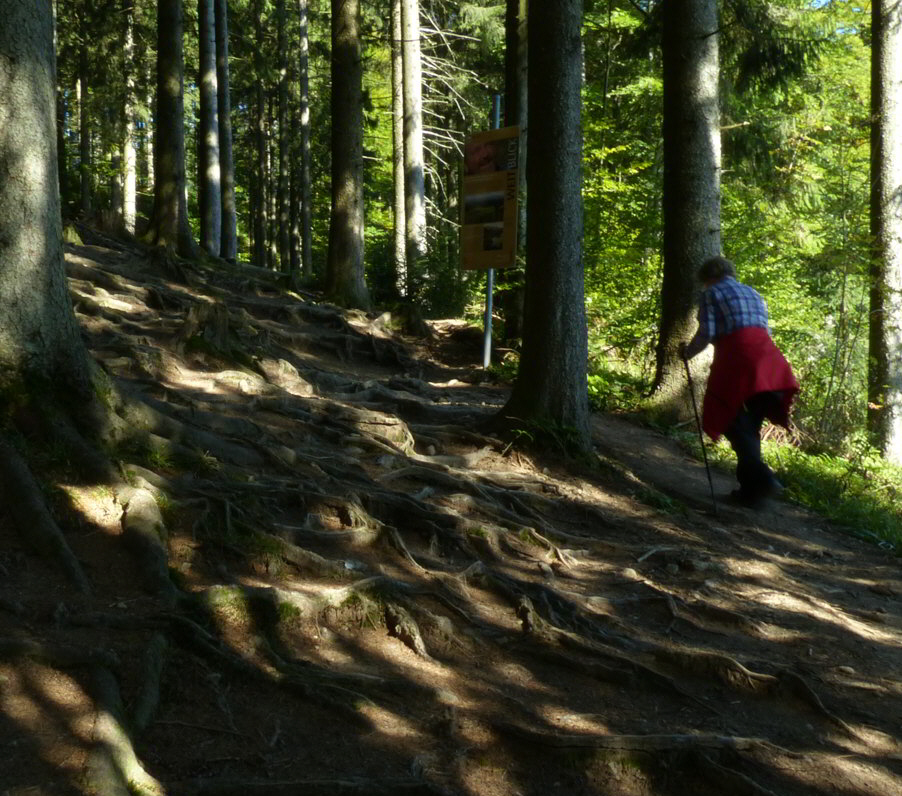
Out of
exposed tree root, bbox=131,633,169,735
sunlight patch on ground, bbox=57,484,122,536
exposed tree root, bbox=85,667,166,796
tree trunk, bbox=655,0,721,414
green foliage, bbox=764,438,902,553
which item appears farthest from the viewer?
tree trunk, bbox=655,0,721,414

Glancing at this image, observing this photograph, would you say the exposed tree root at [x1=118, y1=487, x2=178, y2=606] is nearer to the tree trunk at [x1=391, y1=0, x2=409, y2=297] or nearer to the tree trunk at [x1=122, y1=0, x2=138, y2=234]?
the tree trunk at [x1=391, y1=0, x2=409, y2=297]

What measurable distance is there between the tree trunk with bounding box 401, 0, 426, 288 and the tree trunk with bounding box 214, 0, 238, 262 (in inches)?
187

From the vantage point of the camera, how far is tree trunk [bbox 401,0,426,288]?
20.9m

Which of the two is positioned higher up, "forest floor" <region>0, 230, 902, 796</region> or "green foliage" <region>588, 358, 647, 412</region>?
"green foliage" <region>588, 358, 647, 412</region>

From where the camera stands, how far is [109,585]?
15.5 ft

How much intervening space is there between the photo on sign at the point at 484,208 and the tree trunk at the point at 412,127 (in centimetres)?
714

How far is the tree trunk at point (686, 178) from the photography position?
11086mm

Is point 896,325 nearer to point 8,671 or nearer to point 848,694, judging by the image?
point 848,694

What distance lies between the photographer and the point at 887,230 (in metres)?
13.8

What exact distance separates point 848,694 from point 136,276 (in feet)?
37.4

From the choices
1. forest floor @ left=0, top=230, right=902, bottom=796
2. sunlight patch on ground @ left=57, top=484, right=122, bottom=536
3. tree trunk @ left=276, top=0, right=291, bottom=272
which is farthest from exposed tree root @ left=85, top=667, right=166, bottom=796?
tree trunk @ left=276, top=0, right=291, bottom=272

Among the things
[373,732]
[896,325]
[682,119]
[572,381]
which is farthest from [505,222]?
[373,732]

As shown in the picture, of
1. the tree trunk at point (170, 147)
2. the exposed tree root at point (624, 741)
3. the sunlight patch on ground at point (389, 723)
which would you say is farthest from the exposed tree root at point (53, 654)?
the tree trunk at point (170, 147)

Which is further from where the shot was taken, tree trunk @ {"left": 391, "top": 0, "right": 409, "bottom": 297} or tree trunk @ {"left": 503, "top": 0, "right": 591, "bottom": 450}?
tree trunk @ {"left": 391, "top": 0, "right": 409, "bottom": 297}
